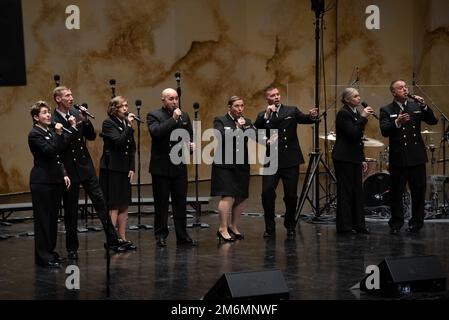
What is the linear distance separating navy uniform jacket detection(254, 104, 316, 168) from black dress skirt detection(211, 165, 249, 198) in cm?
52

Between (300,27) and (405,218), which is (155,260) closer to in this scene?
(405,218)

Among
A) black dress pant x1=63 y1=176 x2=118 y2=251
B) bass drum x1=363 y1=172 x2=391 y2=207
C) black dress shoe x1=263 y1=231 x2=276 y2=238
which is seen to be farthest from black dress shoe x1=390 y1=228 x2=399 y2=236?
black dress pant x1=63 y1=176 x2=118 y2=251

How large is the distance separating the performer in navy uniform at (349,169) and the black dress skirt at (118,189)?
252 centimetres

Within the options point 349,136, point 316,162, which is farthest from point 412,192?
point 316,162

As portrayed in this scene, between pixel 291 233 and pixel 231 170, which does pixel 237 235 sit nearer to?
pixel 291 233

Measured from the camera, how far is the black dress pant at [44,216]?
8422 mm

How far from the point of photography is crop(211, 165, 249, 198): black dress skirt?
32.2ft

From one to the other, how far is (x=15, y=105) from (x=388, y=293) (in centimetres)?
916

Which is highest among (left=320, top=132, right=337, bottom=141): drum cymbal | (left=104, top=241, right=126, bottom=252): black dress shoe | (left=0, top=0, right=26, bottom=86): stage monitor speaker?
(left=0, top=0, right=26, bottom=86): stage monitor speaker

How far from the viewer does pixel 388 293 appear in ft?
22.0

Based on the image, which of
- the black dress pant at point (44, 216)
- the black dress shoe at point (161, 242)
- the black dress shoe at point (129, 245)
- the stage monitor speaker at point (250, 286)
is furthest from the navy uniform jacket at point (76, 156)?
the stage monitor speaker at point (250, 286)

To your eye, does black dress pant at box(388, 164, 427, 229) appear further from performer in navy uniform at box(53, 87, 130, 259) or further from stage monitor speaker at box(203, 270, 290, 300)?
stage monitor speaker at box(203, 270, 290, 300)

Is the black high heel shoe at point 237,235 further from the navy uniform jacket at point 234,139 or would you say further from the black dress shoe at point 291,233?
the navy uniform jacket at point 234,139
